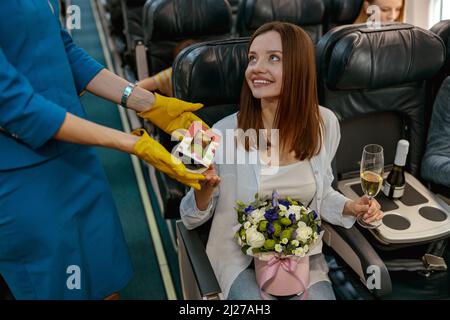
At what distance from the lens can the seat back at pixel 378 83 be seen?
5.84ft

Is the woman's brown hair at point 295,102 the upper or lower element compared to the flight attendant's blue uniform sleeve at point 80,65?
lower

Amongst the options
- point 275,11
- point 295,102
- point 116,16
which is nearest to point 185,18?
point 275,11

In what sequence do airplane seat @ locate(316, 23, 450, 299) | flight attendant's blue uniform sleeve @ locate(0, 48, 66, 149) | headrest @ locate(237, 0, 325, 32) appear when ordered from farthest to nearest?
headrest @ locate(237, 0, 325, 32), airplane seat @ locate(316, 23, 450, 299), flight attendant's blue uniform sleeve @ locate(0, 48, 66, 149)

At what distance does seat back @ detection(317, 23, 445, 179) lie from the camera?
5.84 ft

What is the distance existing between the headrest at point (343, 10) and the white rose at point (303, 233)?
239 cm

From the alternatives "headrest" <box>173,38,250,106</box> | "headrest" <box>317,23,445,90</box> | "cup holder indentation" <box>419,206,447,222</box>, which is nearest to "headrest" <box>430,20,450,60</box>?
"headrest" <box>317,23,445,90</box>

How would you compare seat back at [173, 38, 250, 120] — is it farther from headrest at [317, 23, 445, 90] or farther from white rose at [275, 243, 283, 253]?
white rose at [275, 243, 283, 253]

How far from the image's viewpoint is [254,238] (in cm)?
135

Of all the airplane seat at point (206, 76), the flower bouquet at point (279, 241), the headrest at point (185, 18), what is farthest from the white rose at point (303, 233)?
the headrest at point (185, 18)

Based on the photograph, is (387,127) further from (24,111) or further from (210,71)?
(24,111)

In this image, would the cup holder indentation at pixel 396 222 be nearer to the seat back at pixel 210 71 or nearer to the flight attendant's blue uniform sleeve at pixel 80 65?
the seat back at pixel 210 71

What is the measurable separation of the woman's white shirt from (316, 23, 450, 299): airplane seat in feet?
0.37

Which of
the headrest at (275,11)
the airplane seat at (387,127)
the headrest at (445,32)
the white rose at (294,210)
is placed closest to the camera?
the white rose at (294,210)
